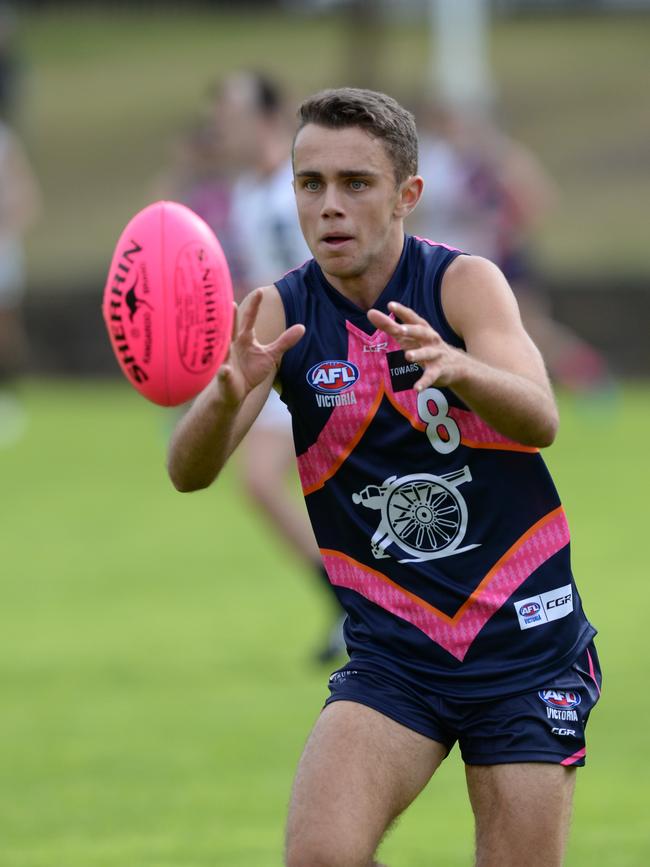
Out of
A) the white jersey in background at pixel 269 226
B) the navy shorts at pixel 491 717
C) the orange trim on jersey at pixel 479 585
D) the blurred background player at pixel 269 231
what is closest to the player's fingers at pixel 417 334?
the orange trim on jersey at pixel 479 585

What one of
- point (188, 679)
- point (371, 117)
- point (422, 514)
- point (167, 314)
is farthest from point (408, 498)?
point (188, 679)

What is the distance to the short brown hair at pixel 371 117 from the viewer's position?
420 cm

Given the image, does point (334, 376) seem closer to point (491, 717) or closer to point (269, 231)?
point (491, 717)

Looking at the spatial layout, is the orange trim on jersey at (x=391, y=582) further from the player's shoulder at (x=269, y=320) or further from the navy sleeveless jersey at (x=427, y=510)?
the player's shoulder at (x=269, y=320)

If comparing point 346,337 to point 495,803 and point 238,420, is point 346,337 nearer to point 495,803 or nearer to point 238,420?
point 238,420

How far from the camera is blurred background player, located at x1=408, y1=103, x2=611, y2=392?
17359 mm

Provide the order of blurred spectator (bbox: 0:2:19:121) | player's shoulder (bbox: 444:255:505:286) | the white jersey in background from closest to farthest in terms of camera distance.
Result: player's shoulder (bbox: 444:255:505:286), the white jersey in background, blurred spectator (bbox: 0:2:19:121)

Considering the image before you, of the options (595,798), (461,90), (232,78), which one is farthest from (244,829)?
(461,90)

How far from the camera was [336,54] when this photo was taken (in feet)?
122

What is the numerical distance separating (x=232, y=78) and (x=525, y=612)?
5.42m

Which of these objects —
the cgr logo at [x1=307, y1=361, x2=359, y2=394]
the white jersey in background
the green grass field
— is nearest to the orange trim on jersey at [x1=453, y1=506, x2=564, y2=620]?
the cgr logo at [x1=307, y1=361, x2=359, y2=394]

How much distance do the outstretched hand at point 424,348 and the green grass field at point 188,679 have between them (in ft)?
7.99

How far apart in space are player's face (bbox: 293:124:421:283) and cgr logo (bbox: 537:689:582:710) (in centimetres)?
111

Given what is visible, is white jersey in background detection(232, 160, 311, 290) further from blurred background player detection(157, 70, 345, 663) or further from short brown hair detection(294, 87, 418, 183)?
short brown hair detection(294, 87, 418, 183)
